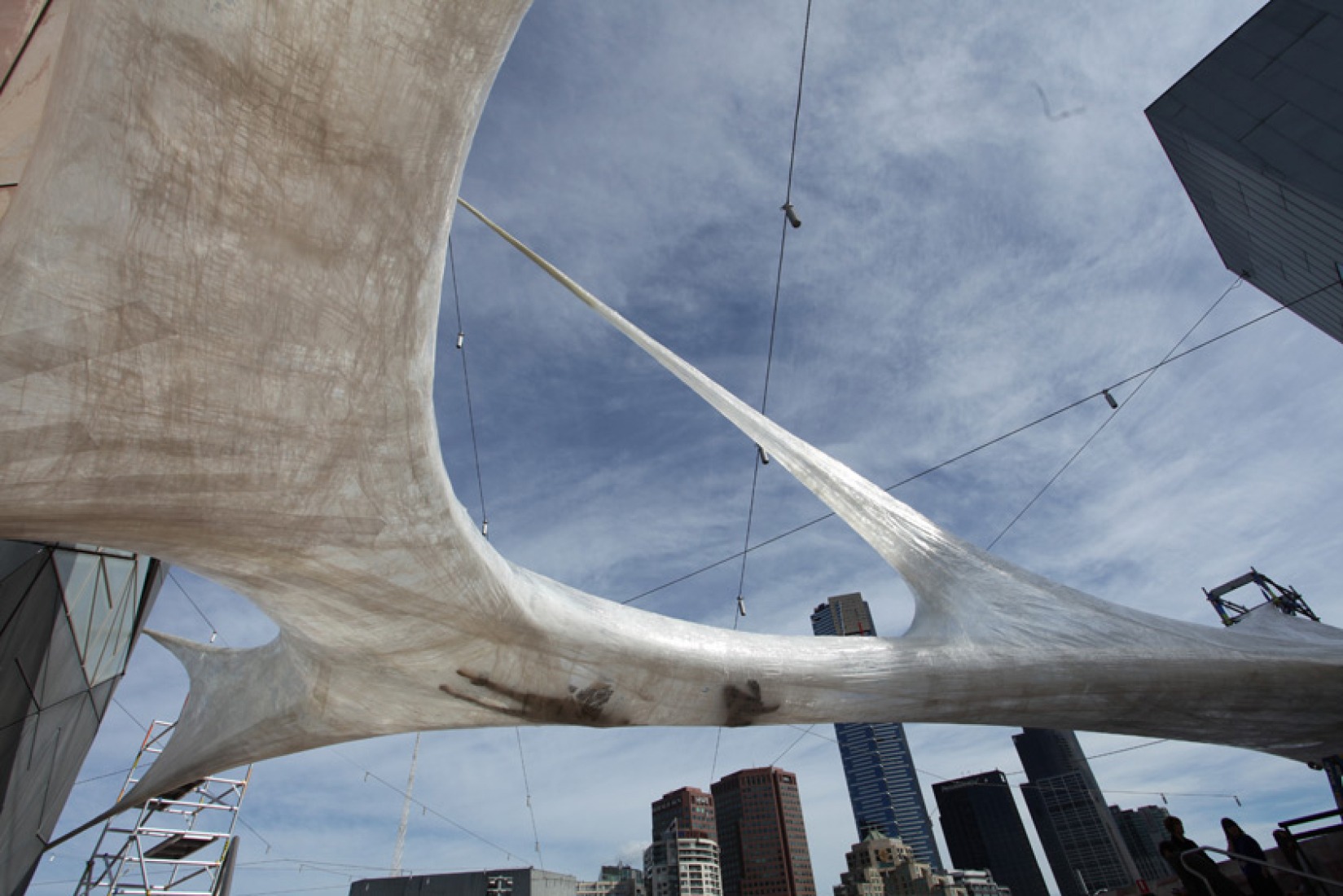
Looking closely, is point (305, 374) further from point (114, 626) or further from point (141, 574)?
point (141, 574)

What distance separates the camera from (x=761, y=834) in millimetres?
133000

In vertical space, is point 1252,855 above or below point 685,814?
below

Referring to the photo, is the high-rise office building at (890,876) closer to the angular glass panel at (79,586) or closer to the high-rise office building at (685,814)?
the high-rise office building at (685,814)

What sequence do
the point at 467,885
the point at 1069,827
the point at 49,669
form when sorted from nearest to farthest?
the point at 49,669 < the point at 467,885 < the point at 1069,827

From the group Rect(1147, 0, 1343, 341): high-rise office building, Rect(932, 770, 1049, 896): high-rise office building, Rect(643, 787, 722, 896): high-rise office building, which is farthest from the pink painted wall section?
Rect(932, 770, 1049, 896): high-rise office building

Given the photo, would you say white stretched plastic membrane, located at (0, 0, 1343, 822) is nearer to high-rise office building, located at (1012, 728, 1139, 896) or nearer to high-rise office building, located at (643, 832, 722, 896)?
high-rise office building, located at (643, 832, 722, 896)

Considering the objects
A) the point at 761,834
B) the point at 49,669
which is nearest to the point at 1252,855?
the point at 49,669

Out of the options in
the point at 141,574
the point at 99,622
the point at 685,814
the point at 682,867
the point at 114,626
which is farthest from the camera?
the point at 685,814

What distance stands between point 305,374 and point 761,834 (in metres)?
152

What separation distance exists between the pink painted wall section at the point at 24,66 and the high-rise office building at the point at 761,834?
149665 millimetres

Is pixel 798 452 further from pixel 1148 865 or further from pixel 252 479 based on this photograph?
pixel 1148 865

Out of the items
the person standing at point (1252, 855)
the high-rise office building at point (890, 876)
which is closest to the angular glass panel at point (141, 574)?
the person standing at point (1252, 855)

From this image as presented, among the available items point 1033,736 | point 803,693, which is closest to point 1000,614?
point 803,693

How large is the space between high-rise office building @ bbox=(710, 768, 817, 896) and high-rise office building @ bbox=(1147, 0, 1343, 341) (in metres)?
139
